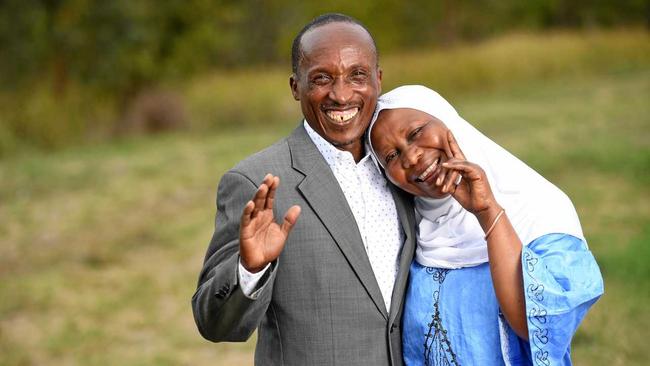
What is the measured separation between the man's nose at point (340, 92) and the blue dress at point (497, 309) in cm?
58

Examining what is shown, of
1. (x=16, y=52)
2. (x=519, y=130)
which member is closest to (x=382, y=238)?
(x=519, y=130)

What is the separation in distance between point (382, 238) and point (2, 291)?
230 inches

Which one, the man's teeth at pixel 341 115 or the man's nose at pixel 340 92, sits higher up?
the man's nose at pixel 340 92

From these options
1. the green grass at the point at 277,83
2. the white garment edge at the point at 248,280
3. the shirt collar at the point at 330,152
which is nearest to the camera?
the white garment edge at the point at 248,280

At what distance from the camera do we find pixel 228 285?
7.98 ft

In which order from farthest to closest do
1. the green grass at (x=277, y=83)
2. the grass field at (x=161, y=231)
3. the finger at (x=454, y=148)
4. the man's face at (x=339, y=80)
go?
the green grass at (x=277, y=83)
the grass field at (x=161, y=231)
the man's face at (x=339, y=80)
the finger at (x=454, y=148)

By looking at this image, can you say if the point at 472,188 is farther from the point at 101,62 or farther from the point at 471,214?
the point at 101,62

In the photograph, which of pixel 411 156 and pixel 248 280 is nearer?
pixel 248 280

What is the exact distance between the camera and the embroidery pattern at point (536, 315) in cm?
243

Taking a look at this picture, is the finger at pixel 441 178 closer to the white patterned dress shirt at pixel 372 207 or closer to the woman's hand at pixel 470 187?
the woman's hand at pixel 470 187

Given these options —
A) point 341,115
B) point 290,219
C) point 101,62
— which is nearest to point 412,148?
point 341,115

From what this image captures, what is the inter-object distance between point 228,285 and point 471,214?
0.81m

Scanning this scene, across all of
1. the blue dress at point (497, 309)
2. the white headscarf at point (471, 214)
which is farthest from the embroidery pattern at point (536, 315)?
the white headscarf at point (471, 214)

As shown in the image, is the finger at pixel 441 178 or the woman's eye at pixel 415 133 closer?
the finger at pixel 441 178
